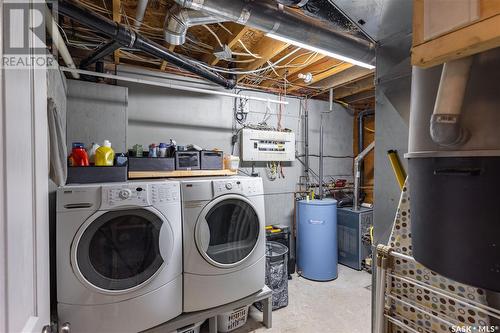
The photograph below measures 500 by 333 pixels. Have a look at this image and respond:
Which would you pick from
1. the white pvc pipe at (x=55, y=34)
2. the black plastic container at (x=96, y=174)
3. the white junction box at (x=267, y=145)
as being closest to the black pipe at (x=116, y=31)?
the white pvc pipe at (x=55, y=34)

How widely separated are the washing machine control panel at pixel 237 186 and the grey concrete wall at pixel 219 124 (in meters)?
0.99

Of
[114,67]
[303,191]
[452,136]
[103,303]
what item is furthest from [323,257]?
[114,67]

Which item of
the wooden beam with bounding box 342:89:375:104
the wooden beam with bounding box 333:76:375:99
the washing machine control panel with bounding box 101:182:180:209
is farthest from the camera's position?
the wooden beam with bounding box 342:89:375:104

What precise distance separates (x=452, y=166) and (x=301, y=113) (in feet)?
10.6

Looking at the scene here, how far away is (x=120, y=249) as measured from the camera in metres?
1.68

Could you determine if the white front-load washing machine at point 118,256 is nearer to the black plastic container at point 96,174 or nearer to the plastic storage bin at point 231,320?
the black plastic container at point 96,174

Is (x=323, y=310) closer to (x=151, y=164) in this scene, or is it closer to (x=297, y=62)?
(x=151, y=164)

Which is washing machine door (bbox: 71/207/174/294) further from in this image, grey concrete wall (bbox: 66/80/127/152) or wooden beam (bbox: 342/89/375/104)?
wooden beam (bbox: 342/89/375/104)

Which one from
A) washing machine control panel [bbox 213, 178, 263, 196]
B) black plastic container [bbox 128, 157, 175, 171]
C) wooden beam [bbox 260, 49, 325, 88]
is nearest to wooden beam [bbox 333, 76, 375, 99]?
wooden beam [bbox 260, 49, 325, 88]

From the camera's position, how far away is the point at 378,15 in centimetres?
119

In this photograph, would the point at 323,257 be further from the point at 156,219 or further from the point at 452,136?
the point at 452,136

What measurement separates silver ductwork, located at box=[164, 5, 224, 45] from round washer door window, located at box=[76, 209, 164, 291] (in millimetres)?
1228

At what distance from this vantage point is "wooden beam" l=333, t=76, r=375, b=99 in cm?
326

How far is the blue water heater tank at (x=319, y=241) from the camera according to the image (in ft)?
10.0
